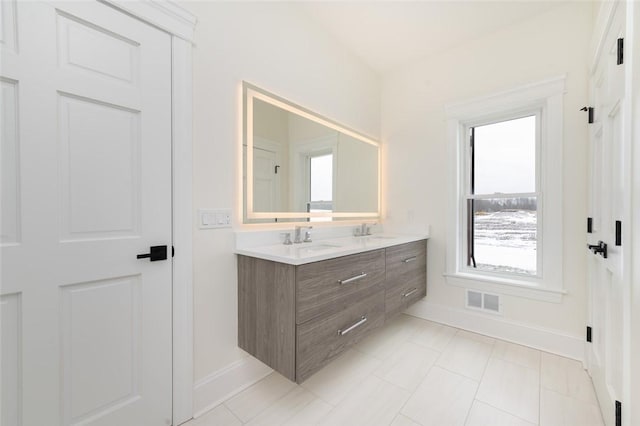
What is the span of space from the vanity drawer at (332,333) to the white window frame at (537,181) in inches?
48.7

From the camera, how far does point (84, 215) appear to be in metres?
1.14

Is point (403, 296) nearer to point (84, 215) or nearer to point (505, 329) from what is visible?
point (505, 329)

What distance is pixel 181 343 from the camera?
4.66 ft

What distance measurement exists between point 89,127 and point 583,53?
10.8 feet

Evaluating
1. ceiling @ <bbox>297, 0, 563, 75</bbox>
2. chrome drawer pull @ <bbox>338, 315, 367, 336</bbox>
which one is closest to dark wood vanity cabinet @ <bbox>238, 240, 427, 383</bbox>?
chrome drawer pull @ <bbox>338, 315, 367, 336</bbox>

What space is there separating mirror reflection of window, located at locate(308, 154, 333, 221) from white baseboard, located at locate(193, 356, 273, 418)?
3.94ft

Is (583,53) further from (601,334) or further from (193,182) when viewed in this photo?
(193,182)

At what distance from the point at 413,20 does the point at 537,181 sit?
5.82ft

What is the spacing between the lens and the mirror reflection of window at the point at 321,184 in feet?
7.61

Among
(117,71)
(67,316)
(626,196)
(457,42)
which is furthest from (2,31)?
(457,42)

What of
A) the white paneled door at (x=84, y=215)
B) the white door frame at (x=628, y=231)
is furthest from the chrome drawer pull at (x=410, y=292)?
the white paneled door at (x=84, y=215)

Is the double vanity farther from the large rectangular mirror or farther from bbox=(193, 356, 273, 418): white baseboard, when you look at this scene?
bbox=(193, 356, 273, 418): white baseboard

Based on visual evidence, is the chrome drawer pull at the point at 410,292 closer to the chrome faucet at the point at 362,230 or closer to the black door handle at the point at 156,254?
the chrome faucet at the point at 362,230

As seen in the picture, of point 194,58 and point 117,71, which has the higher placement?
point 194,58
